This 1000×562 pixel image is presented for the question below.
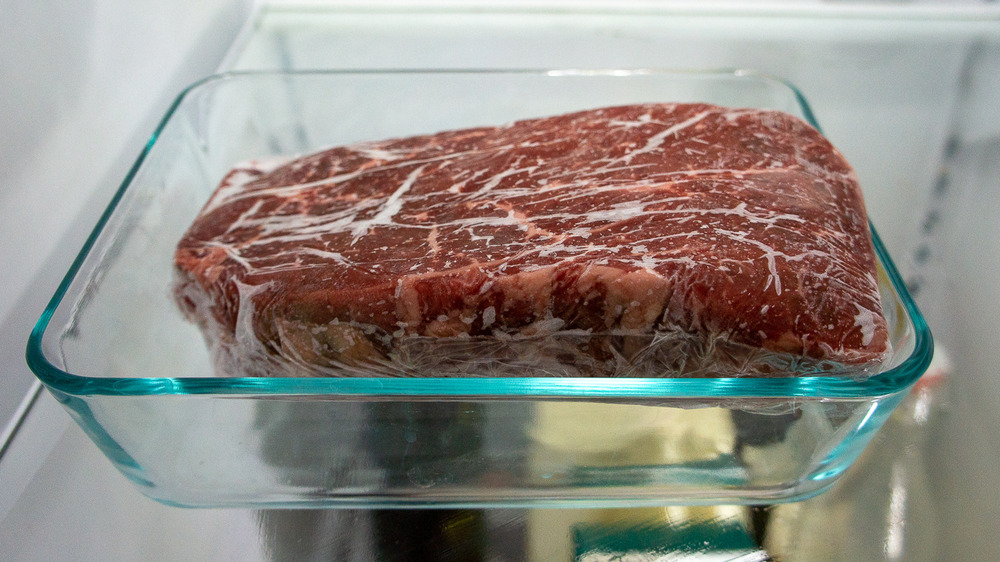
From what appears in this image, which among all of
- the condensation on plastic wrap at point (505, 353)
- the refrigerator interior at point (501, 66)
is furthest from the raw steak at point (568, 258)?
the refrigerator interior at point (501, 66)

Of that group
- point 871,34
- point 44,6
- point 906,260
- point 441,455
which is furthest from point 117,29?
point 871,34

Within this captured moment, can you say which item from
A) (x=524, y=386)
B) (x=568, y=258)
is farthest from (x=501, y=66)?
(x=524, y=386)

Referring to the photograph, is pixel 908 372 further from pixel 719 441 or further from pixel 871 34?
pixel 871 34

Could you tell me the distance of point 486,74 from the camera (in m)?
1.15

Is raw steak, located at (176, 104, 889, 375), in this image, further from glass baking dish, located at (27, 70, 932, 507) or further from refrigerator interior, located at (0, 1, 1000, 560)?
refrigerator interior, located at (0, 1, 1000, 560)

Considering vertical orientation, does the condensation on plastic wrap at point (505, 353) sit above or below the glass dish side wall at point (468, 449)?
above

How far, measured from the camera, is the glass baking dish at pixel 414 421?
0.65m

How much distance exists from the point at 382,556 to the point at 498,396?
25 centimetres

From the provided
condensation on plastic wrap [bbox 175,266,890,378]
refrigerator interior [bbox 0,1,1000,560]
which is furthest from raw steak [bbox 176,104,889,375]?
refrigerator interior [bbox 0,1,1000,560]

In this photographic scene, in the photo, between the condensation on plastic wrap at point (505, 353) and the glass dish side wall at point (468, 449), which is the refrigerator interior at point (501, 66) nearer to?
the glass dish side wall at point (468, 449)

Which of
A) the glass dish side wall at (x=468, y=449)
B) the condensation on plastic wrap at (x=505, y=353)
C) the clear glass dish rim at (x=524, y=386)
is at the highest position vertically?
the clear glass dish rim at (x=524, y=386)

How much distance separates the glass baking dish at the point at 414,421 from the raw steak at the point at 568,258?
0.19ft

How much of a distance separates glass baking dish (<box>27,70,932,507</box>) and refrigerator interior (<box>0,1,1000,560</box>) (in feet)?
0.27

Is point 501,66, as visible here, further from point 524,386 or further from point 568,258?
point 524,386
